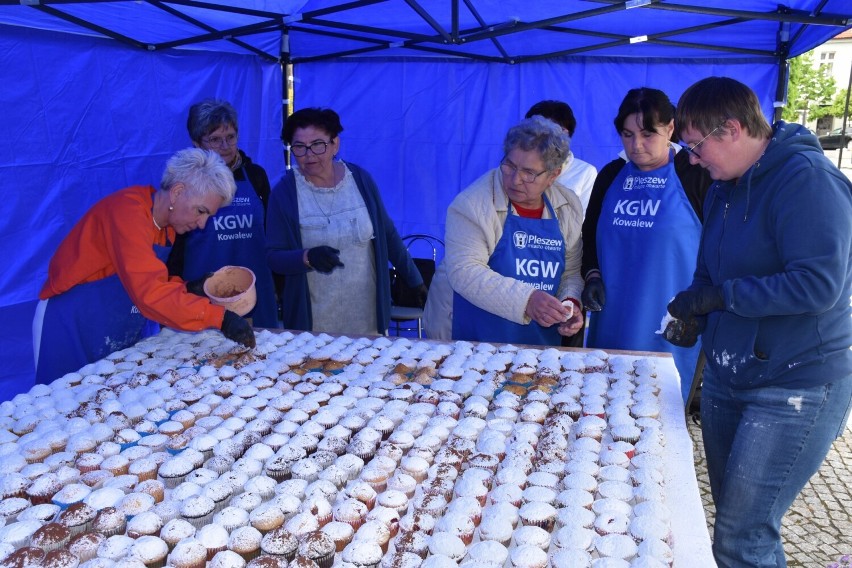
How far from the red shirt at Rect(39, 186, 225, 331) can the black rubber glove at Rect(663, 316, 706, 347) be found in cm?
167

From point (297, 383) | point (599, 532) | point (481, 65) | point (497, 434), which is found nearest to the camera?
point (599, 532)

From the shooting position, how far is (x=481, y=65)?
19.2 feet

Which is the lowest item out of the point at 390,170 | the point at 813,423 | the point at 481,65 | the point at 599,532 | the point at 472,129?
the point at 599,532

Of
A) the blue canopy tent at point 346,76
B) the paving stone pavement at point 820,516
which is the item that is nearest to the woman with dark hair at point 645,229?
the paving stone pavement at point 820,516

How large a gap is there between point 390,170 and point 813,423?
483cm

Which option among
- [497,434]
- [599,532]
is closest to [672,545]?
[599,532]

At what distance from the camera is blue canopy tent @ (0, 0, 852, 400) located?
3.83 meters

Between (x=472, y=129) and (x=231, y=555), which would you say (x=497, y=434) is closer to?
(x=231, y=555)

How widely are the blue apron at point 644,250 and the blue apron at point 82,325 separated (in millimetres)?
1969

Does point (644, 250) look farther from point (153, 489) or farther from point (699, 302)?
point (153, 489)

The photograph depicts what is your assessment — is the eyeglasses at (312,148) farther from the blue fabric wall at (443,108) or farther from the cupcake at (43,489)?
the blue fabric wall at (443,108)

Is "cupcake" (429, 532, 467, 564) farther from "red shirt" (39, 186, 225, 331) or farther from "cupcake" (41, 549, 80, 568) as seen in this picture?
"red shirt" (39, 186, 225, 331)

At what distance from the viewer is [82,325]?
274 cm

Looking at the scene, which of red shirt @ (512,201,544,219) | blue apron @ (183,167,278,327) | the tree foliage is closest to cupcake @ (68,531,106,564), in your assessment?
Answer: red shirt @ (512,201,544,219)
